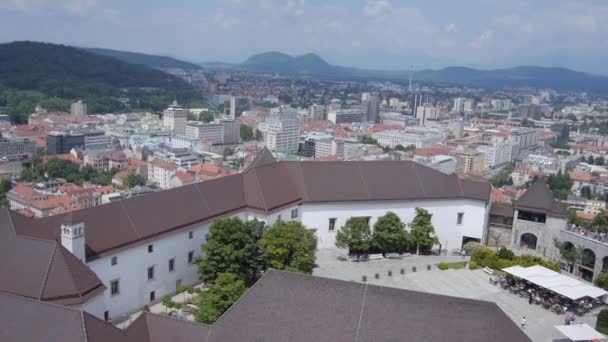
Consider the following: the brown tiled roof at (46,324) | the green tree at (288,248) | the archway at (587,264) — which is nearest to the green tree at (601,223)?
the archway at (587,264)

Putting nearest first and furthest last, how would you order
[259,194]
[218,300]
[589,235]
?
1. [218,300]
2. [259,194]
3. [589,235]

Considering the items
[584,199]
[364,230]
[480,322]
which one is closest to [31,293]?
[480,322]

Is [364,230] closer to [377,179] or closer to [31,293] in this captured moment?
[377,179]

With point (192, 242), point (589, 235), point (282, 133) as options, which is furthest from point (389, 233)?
point (282, 133)

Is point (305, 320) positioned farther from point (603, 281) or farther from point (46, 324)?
point (603, 281)

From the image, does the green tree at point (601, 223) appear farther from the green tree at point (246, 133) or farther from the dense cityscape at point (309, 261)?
the green tree at point (246, 133)
